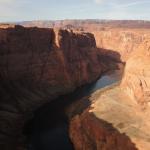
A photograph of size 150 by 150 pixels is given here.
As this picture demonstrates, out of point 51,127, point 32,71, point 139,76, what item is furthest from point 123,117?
point 32,71

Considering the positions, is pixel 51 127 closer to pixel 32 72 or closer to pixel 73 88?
pixel 32 72

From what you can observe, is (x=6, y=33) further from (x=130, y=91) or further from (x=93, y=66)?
(x=93, y=66)

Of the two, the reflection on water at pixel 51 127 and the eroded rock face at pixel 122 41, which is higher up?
the eroded rock face at pixel 122 41

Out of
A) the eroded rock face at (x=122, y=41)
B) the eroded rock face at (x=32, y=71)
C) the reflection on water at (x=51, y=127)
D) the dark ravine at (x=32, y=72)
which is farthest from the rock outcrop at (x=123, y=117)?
the eroded rock face at (x=122, y=41)

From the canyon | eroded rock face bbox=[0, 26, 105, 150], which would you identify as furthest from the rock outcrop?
eroded rock face bbox=[0, 26, 105, 150]

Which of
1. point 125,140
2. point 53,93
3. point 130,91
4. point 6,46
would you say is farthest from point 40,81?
point 125,140

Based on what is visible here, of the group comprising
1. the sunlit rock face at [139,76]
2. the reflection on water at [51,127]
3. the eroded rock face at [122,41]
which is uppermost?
the sunlit rock face at [139,76]

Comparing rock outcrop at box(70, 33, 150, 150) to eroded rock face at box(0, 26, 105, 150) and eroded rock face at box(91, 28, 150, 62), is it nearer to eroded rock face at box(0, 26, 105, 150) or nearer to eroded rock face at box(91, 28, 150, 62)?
eroded rock face at box(0, 26, 105, 150)

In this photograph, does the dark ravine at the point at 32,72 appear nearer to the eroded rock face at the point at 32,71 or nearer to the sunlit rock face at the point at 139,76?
the eroded rock face at the point at 32,71
